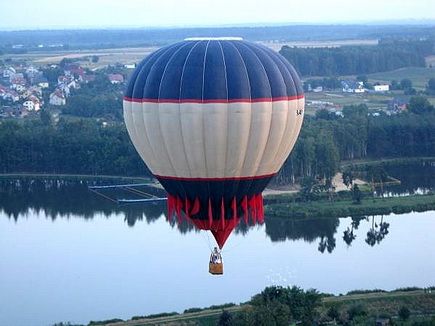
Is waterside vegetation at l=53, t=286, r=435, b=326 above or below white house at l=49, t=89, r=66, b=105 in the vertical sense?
above

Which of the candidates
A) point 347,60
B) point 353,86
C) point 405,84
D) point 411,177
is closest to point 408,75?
point 347,60

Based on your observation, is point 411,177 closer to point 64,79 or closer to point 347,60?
point 347,60

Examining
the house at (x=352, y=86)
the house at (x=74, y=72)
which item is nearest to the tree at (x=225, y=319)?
the house at (x=352, y=86)

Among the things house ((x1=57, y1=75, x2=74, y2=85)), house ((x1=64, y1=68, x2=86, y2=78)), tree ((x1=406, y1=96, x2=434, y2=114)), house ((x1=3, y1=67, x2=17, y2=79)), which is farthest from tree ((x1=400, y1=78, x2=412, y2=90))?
house ((x1=3, y1=67, x2=17, y2=79))

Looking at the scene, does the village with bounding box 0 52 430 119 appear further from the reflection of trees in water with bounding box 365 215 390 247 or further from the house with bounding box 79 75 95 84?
the reflection of trees in water with bounding box 365 215 390 247

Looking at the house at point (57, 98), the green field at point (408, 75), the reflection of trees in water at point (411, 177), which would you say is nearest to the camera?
the reflection of trees in water at point (411, 177)

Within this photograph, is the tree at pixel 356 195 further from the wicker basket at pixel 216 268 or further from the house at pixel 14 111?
the house at pixel 14 111
